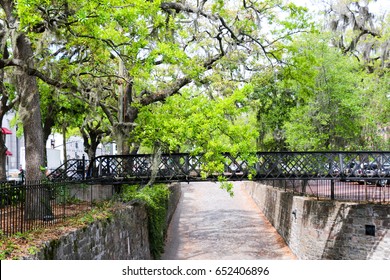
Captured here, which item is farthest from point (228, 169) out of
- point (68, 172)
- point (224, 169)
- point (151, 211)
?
point (68, 172)

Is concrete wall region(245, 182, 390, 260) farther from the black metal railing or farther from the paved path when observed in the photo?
the black metal railing

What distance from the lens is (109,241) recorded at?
1391 cm

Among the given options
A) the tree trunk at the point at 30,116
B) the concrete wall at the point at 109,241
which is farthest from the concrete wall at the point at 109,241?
the tree trunk at the point at 30,116

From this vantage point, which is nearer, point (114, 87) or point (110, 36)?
point (110, 36)

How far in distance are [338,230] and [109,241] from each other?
10375mm

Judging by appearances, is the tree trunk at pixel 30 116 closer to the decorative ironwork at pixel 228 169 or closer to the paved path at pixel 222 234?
the decorative ironwork at pixel 228 169

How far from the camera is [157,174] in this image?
19.6m

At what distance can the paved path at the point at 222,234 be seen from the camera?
23.6 metres

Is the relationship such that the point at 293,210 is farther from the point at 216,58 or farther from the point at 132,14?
the point at 132,14

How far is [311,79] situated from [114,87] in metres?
9.29

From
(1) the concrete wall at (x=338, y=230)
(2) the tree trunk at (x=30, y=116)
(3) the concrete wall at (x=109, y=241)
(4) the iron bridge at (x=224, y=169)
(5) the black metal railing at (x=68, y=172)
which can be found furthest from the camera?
(5) the black metal railing at (x=68, y=172)

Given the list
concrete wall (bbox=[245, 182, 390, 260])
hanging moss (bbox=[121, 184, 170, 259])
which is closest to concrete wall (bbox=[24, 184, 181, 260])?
hanging moss (bbox=[121, 184, 170, 259])

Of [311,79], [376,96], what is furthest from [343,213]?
[376,96]

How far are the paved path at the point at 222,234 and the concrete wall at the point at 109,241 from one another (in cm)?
448
